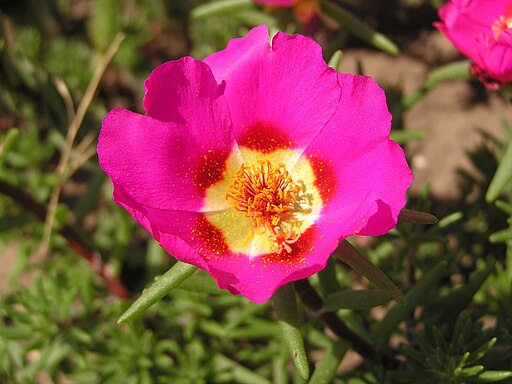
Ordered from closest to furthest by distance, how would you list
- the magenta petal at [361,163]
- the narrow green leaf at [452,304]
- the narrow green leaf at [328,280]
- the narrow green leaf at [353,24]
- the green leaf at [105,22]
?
the magenta petal at [361,163], the narrow green leaf at [328,280], the narrow green leaf at [452,304], the narrow green leaf at [353,24], the green leaf at [105,22]

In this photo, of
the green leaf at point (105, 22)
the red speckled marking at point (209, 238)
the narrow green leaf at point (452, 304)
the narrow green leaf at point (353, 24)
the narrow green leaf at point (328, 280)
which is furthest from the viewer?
the green leaf at point (105, 22)

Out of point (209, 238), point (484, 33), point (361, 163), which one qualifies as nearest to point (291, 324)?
point (209, 238)

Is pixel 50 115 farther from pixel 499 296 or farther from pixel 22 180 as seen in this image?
pixel 499 296

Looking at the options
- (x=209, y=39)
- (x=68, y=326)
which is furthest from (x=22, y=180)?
(x=209, y=39)

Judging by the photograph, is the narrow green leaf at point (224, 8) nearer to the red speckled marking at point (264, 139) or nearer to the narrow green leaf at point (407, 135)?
the narrow green leaf at point (407, 135)

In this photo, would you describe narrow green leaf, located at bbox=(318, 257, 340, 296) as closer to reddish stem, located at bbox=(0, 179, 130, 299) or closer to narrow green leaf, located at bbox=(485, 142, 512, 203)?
narrow green leaf, located at bbox=(485, 142, 512, 203)

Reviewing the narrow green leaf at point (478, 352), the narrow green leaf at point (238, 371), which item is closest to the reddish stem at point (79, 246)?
the narrow green leaf at point (238, 371)
